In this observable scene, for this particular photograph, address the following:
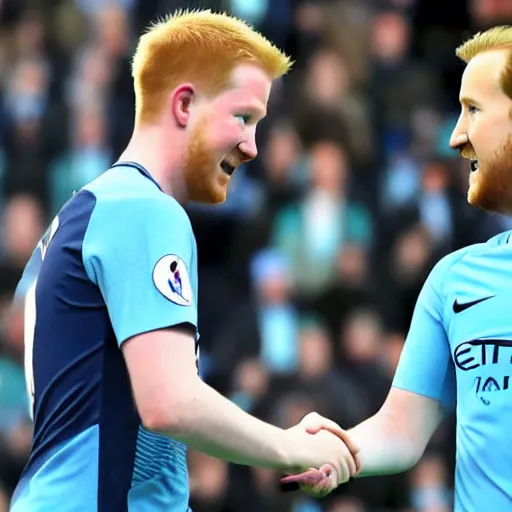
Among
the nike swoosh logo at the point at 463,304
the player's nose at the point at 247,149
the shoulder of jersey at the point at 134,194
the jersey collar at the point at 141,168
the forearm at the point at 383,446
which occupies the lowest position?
the forearm at the point at 383,446

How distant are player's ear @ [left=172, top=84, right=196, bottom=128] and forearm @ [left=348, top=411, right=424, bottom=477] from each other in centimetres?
116

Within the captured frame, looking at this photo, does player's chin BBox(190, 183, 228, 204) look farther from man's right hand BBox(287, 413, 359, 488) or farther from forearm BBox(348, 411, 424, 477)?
forearm BBox(348, 411, 424, 477)

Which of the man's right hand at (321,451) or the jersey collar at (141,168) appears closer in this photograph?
the jersey collar at (141,168)

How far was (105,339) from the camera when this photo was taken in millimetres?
3555

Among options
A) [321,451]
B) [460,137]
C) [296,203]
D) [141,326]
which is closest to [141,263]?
[141,326]

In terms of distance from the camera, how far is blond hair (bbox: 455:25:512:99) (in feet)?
13.2

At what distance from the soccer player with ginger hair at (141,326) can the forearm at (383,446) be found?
0.42 m

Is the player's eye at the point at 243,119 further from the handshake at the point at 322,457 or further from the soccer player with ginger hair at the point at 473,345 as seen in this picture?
the handshake at the point at 322,457

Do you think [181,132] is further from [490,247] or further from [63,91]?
[63,91]

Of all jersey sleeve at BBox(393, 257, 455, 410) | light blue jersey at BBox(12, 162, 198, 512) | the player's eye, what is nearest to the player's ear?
the player's eye

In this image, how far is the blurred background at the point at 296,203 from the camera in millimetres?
8797

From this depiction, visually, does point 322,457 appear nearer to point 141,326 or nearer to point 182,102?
point 141,326

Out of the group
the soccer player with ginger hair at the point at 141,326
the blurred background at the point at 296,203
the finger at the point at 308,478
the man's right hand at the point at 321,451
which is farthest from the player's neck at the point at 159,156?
the blurred background at the point at 296,203

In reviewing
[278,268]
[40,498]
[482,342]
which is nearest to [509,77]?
[482,342]
